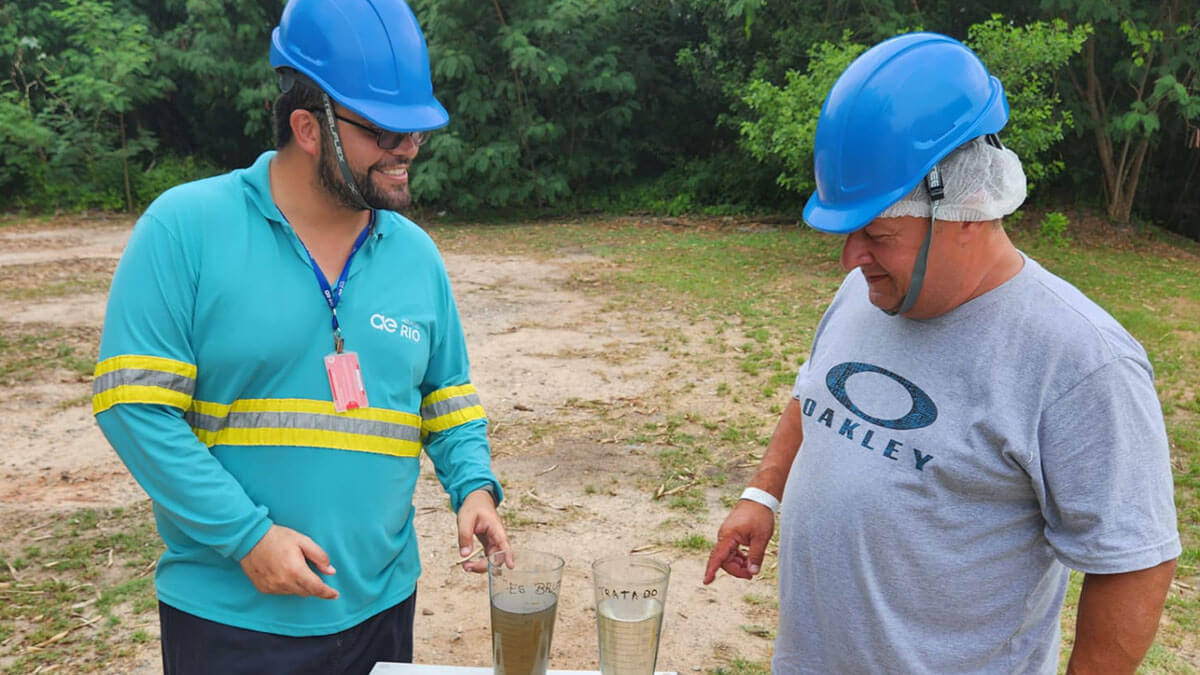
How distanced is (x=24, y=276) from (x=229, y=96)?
10992mm

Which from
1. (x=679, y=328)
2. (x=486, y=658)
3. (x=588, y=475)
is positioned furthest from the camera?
(x=679, y=328)

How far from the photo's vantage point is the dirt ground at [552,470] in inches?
161

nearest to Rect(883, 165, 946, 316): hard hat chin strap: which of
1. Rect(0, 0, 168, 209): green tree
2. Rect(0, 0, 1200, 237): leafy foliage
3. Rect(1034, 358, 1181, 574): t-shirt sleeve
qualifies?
Rect(1034, 358, 1181, 574): t-shirt sleeve

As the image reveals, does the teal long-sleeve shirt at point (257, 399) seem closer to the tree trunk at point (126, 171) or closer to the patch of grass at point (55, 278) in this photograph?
the patch of grass at point (55, 278)

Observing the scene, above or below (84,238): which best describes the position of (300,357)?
above

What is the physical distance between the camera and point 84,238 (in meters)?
15.6

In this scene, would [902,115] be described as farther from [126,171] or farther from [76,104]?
[76,104]

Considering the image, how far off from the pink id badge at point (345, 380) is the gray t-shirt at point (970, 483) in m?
0.96

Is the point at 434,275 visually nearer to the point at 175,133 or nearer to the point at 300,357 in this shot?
the point at 300,357

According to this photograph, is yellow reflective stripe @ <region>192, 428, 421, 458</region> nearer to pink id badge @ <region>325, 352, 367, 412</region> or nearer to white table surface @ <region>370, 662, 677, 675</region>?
pink id badge @ <region>325, 352, 367, 412</region>

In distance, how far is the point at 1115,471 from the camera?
1.56 m

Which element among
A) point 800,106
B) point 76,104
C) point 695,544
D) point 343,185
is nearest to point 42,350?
point 695,544

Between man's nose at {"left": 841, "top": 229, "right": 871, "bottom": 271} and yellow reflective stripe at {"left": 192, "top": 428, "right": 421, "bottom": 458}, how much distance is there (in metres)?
1.05

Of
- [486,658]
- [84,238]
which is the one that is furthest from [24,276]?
[486,658]
